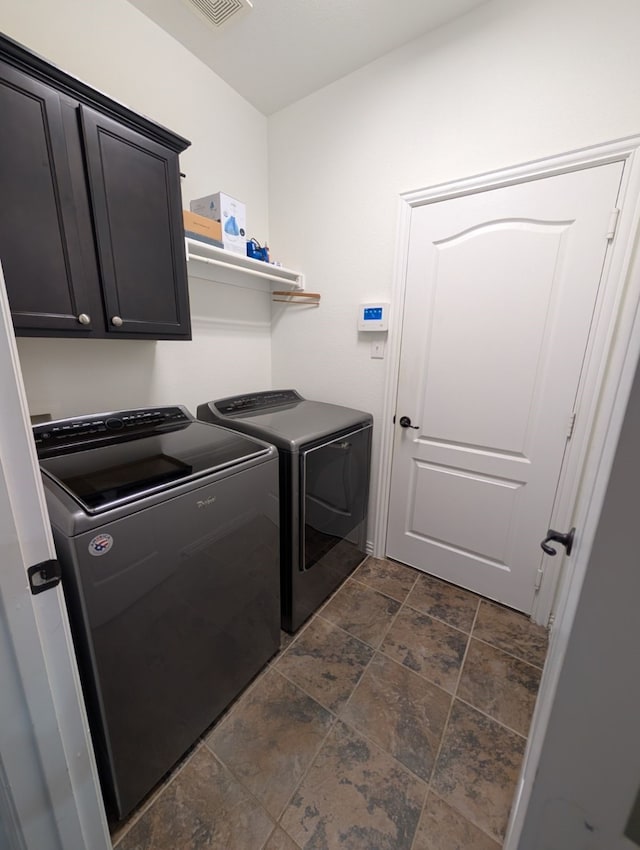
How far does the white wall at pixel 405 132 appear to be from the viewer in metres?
1.29

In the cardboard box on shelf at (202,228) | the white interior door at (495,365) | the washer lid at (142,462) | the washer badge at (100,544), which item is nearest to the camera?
the washer badge at (100,544)

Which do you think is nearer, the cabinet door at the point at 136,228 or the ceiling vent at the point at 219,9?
the cabinet door at the point at 136,228

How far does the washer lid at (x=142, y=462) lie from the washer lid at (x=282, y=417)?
150mm

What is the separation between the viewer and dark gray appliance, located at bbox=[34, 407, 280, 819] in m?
0.84

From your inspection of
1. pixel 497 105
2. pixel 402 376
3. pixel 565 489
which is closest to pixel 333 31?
pixel 497 105

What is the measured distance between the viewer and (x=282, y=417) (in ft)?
5.88

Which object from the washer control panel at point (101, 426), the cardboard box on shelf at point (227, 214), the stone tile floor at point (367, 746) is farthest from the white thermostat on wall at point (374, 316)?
the stone tile floor at point (367, 746)

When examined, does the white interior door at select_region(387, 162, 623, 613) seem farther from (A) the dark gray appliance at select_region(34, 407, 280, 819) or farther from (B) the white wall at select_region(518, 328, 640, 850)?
(B) the white wall at select_region(518, 328, 640, 850)

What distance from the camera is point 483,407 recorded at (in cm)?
174

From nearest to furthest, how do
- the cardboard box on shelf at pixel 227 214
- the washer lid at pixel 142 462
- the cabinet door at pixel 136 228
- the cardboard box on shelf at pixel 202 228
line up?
1. the washer lid at pixel 142 462
2. the cabinet door at pixel 136 228
3. the cardboard box on shelf at pixel 202 228
4. the cardboard box on shelf at pixel 227 214

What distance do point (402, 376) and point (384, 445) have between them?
445mm

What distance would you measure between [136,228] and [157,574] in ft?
4.10

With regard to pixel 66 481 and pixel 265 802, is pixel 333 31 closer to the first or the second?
pixel 66 481

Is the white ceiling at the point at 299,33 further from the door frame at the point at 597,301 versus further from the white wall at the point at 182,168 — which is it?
the door frame at the point at 597,301
